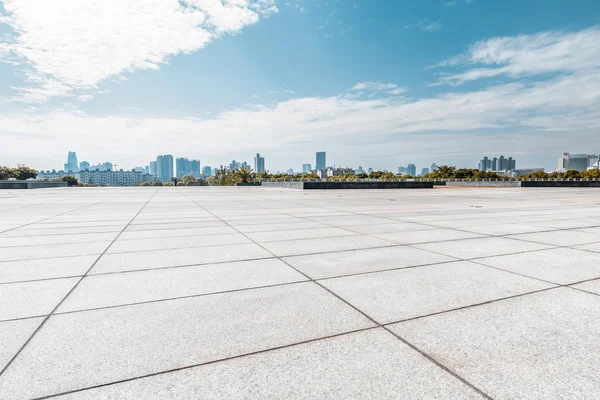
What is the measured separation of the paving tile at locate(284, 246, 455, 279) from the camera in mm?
5117

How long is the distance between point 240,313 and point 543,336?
9.30 feet

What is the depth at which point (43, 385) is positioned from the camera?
92.0 inches

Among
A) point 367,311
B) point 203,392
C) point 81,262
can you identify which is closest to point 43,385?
point 203,392

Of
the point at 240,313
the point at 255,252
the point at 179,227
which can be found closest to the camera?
the point at 240,313

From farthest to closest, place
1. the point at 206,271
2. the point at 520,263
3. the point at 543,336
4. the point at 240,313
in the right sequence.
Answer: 1. the point at 520,263
2. the point at 206,271
3. the point at 240,313
4. the point at 543,336

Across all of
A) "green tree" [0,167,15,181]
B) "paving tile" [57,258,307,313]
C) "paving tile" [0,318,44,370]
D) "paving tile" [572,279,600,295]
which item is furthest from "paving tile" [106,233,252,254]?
"green tree" [0,167,15,181]

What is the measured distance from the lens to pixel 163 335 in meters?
3.06

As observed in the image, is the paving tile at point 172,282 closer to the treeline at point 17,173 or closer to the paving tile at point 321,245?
the paving tile at point 321,245

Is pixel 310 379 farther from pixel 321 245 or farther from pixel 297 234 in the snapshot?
pixel 297 234

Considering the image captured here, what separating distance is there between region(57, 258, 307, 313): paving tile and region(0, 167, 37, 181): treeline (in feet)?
340

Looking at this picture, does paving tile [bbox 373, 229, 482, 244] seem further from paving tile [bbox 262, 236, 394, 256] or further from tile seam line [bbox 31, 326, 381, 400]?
tile seam line [bbox 31, 326, 381, 400]

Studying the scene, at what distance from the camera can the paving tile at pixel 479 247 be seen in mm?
6211

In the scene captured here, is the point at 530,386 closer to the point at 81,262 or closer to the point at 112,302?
the point at 112,302

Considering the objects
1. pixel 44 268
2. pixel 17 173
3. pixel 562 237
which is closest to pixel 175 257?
pixel 44 268
